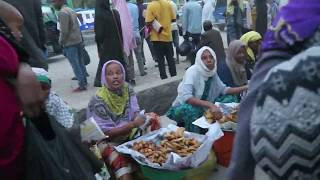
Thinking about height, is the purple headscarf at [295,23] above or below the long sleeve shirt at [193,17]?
above

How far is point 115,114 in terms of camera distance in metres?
3.68

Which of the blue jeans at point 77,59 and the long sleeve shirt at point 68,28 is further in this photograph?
the blue jeans at point 77,59

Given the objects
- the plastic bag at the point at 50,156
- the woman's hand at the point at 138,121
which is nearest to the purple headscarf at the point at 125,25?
the woman's hand at the point at 138,121

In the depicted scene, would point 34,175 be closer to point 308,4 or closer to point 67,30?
point 308,4

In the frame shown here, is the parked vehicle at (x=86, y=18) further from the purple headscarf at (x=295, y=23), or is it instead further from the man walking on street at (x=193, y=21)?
the purple headscarf at (x=295, y=23)

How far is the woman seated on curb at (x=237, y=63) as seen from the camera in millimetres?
4679

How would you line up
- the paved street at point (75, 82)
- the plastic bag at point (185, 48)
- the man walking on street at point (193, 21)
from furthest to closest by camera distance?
the man walking on street at point (193, 21), the plastic bag at point (185, 48), the paved street at point (75, 82)

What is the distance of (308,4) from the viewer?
0.94 m

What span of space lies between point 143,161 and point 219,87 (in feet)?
4.67

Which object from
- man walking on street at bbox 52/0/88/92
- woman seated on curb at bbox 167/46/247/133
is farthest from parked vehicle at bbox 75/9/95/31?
woman seated on curb at bbox 167/46/247/133

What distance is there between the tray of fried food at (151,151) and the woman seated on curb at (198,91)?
2.13ft

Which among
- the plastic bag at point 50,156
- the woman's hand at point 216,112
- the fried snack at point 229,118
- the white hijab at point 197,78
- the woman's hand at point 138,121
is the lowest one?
the fried snack at point 229,118

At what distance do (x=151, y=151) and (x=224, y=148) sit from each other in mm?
797

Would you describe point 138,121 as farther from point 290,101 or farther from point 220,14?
point 220,14
